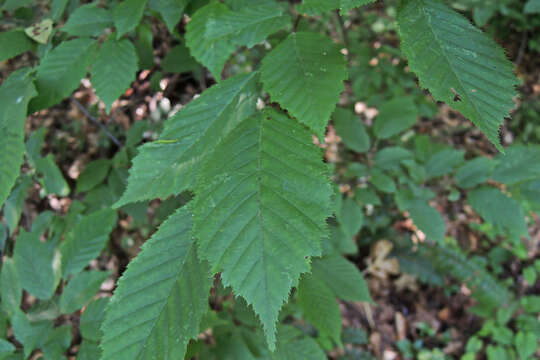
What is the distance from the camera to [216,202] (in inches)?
25.1

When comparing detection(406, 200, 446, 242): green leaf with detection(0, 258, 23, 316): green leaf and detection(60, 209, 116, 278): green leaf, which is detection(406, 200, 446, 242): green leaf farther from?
detection(0, 258, 23, 316): green leaf

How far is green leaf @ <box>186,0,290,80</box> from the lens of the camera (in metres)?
0.82

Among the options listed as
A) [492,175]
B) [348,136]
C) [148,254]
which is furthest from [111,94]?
[492,175]

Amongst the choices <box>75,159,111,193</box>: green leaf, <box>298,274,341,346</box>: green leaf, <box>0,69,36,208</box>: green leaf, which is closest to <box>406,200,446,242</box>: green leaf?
<box>298,274,341,346</box>: green leaf

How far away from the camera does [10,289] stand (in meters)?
1.19

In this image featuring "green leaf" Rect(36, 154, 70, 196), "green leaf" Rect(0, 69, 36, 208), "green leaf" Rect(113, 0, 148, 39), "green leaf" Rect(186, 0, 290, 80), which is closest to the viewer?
"green leaf" Rect(186, 0, 290, 80)

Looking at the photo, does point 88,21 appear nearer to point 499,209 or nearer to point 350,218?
point 350,218

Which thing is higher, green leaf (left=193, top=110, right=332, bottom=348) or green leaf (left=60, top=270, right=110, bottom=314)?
green leaf (left=193, top=110, right=332, bottom=348)

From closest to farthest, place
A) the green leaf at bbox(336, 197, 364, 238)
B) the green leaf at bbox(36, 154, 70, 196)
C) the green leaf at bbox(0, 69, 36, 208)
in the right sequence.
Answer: the green leaf at bbox(0, 69, 36, 208)
the green leaf at bbox(36, 154, 70, 196)
the green leaf at bbox(336, 197, 364, 238)

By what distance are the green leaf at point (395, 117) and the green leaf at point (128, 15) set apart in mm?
1374

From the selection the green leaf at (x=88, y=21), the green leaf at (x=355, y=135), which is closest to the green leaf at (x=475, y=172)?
the green leaf at (x=355, y=135)

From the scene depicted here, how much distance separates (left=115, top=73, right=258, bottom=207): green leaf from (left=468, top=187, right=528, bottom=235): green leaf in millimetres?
1375

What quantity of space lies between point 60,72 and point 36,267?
0.70 meters

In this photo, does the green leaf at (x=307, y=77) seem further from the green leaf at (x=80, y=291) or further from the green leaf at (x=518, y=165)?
the green leaf at (x=518, y=165)
